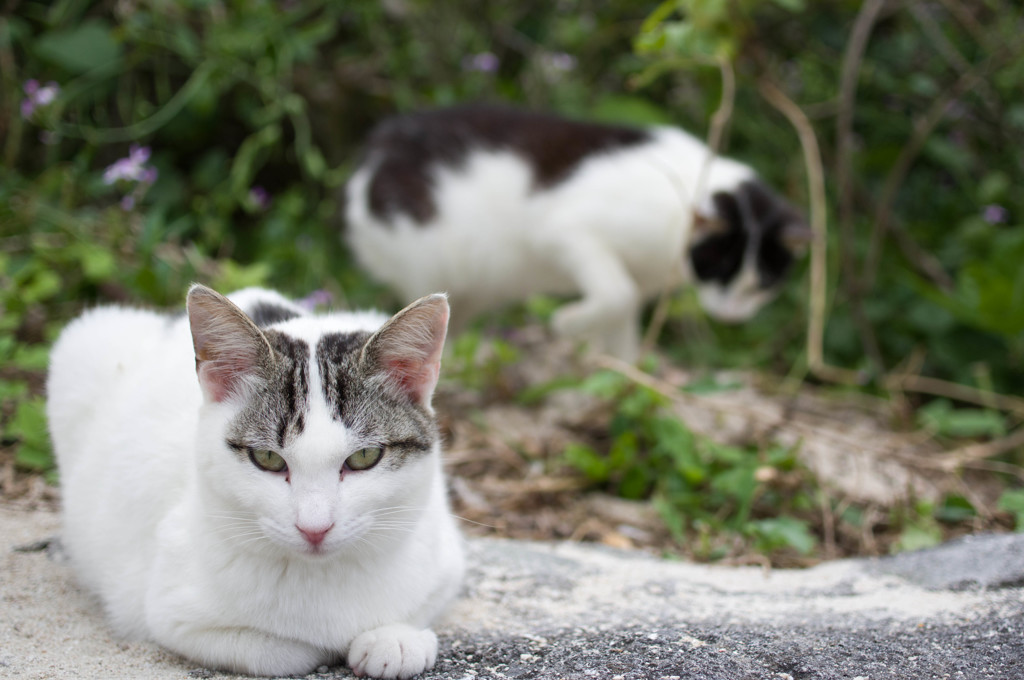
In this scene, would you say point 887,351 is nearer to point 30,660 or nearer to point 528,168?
point 528,168

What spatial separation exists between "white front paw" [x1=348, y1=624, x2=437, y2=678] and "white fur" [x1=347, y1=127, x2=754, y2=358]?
9.00ft

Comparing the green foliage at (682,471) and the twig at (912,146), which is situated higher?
the twig at (912,146)

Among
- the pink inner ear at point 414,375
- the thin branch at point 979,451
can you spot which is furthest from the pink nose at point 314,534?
the thin branch at point 979,451

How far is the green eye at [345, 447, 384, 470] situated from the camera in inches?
66.1

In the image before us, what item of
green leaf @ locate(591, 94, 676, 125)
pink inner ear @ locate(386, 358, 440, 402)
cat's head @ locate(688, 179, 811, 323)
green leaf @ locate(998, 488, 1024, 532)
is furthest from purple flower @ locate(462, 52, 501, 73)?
pink inner ear @ locate(386, 358, 440, 402)

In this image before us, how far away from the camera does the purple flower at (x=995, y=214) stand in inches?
203

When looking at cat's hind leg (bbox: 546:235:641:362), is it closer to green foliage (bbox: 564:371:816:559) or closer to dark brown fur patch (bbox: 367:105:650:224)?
dark brown fur patch (bbox: 367:105:650:224)

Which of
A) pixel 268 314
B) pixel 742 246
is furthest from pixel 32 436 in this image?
pixel 742 246

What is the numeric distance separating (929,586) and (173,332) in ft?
6.51

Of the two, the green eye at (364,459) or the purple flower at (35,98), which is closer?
the green eye at (364,459)

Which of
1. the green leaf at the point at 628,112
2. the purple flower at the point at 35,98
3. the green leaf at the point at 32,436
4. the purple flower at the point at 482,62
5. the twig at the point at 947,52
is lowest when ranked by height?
the green leaf at the point at 32,436

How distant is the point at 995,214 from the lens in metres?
5.14

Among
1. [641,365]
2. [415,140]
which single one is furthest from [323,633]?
[415,140]

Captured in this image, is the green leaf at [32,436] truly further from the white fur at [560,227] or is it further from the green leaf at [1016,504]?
the green leaf at [1016,504]
